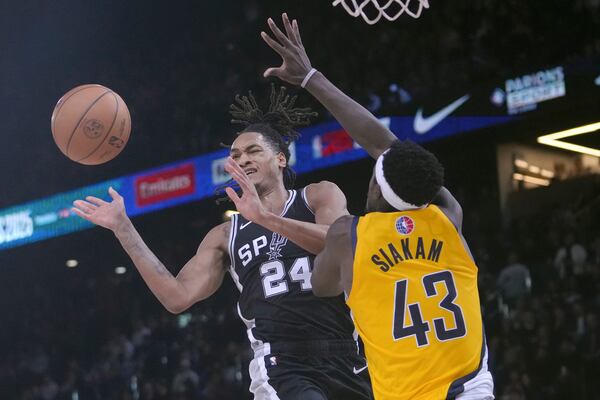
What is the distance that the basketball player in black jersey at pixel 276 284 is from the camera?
412 cm

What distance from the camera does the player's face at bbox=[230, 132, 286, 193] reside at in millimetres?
4578

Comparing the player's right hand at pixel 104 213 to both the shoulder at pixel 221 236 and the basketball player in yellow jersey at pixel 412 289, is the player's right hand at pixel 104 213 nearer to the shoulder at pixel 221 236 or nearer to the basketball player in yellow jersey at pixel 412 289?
the shoulder at pixel 221 236

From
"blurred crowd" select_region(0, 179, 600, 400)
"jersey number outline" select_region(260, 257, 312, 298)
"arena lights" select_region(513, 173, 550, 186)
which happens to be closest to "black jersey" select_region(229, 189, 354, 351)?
"jersey number outline" select_region(260, 257, 312, 298)

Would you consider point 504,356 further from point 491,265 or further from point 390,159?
point 390,159

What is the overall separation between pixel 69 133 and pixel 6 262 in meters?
15.9

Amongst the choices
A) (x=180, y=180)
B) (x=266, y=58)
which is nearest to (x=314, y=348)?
(x=180, y=180)

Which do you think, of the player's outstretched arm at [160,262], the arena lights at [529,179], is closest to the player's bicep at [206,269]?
the player's outstretched arm at [160,262]

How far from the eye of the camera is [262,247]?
438 centimetres

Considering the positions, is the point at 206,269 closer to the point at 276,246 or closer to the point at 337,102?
the point at 276,246

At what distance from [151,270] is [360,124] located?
46.7 inches

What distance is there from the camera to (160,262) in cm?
418

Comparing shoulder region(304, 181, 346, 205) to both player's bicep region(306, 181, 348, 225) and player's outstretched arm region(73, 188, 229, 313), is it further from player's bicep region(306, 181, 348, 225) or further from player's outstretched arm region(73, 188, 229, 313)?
player's outstretched arm region(73, 188, 229, 313)

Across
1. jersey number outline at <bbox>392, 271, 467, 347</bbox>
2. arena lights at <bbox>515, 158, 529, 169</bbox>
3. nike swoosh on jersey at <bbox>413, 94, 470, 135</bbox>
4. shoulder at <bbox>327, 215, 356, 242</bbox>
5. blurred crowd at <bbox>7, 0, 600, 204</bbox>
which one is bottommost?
jersey number outline at <bbox>392, 271, 467, 347</bbox>

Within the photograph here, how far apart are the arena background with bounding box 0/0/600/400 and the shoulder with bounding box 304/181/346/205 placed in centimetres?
585
